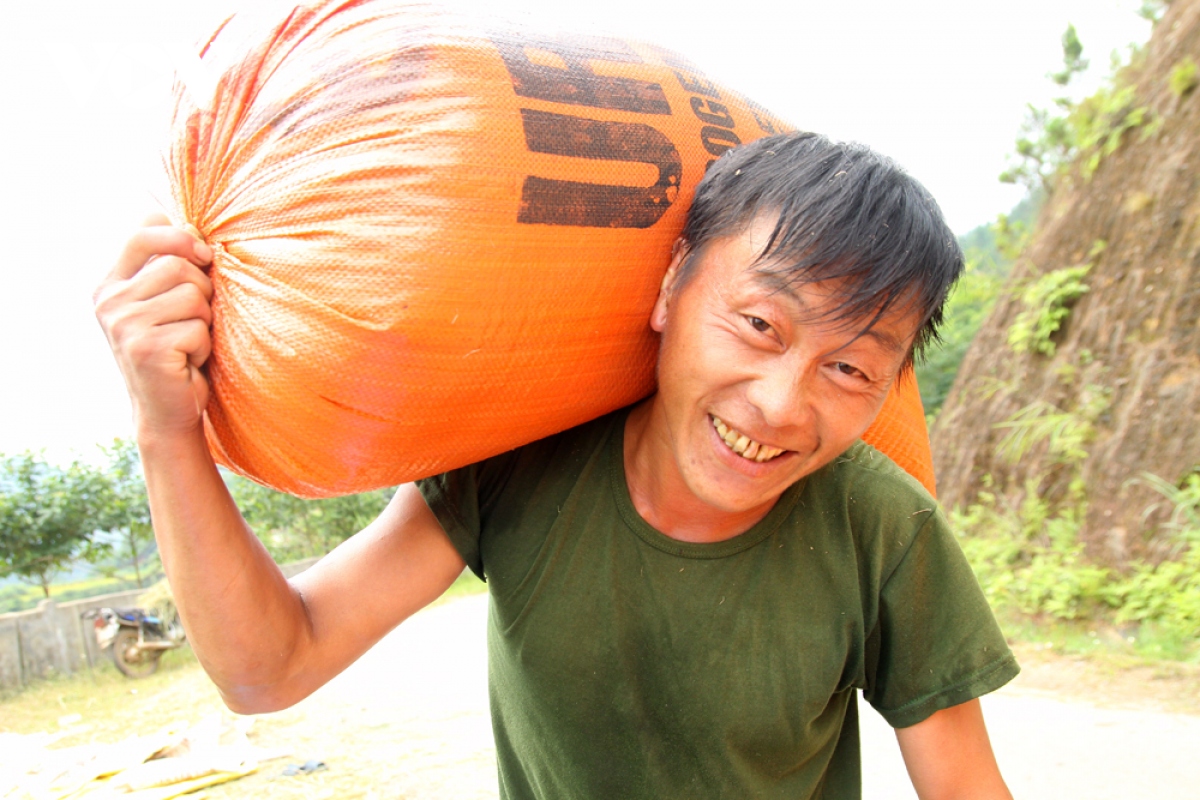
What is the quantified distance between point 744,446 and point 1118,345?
18.5 feet

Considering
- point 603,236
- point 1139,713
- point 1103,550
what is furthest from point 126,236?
point 1103,550

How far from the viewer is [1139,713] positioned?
379 cm

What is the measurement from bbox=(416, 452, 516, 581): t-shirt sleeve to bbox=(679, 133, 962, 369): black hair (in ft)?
1.57

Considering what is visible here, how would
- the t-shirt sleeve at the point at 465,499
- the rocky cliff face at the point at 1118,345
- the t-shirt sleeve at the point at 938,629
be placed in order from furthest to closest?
the rocky cliff face at the point at 1118,345
the t-shirt sleeve at the point at 465,499
the t-shirt sleeve at the point at 938,629

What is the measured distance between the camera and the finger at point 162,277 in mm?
1087

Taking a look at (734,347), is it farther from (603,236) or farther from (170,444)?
(170,444)

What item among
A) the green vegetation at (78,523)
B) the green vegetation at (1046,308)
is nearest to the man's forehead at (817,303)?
the green vegetation at (1046,308)

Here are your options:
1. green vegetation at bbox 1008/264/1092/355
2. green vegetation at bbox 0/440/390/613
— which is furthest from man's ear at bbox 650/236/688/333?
green vegetation at bbox 0/440/390/613

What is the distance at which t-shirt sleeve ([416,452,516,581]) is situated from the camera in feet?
4.87

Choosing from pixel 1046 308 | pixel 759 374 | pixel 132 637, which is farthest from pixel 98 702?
pixel 1046 308

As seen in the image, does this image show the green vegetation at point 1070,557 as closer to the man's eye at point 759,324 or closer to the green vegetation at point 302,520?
the man's eye at point 759,324

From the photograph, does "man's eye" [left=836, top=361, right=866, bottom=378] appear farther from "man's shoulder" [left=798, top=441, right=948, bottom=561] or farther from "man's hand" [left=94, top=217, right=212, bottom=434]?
"man's hand" [left=94, top=217, right=212, bottom=434]

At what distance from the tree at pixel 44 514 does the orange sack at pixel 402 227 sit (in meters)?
8.93

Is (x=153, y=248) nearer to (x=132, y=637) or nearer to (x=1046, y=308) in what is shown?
(x=1046, y=308)
